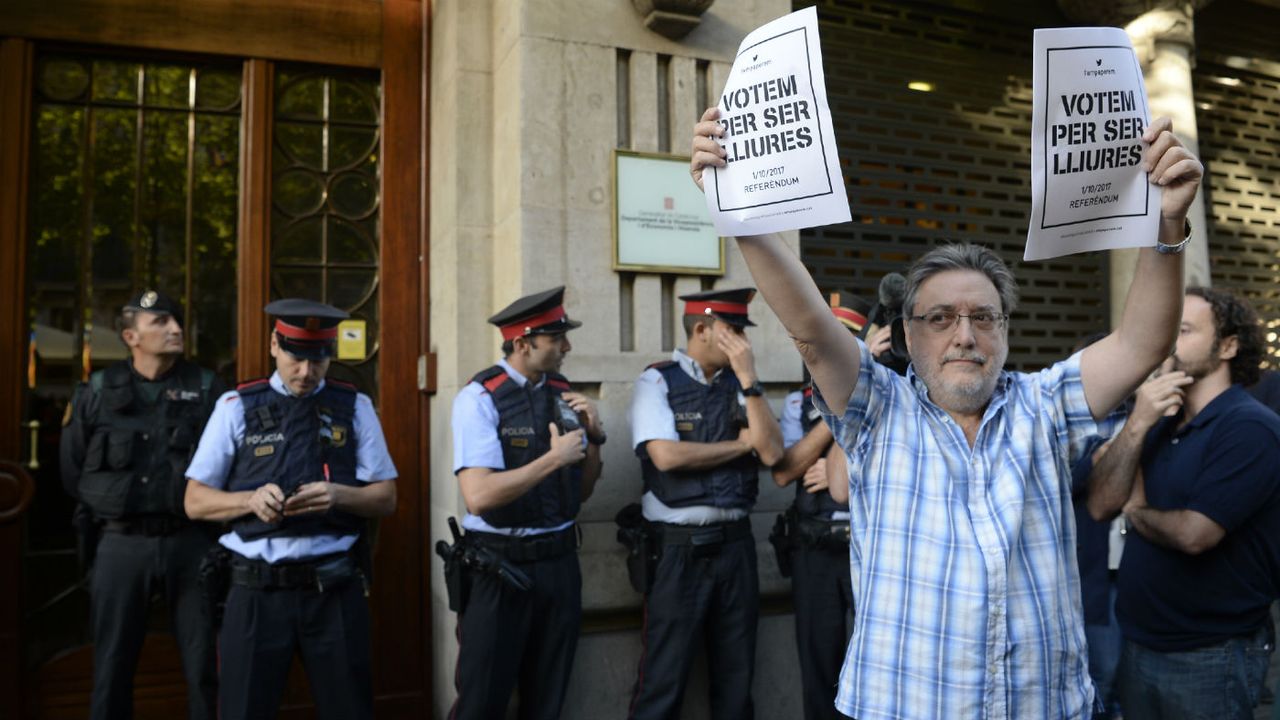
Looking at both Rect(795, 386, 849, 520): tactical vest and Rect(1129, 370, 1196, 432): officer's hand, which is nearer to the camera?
Rect(1129, 370, 1196, 432): officer's hand

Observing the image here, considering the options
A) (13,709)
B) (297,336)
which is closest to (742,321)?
(297,336)

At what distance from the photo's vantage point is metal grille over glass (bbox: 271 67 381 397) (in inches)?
198

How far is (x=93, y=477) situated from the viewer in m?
4.29

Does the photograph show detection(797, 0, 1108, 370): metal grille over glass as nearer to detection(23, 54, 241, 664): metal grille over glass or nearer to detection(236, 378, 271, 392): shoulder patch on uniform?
detection(236, 378, 271, 392): shoulder patch on uniform

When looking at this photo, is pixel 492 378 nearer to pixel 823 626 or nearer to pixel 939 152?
pixel 823 626

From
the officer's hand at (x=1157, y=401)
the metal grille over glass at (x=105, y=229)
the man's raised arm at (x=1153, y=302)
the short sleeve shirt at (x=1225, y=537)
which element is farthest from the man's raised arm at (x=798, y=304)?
the metal grille over glass at (x=105, y=229)

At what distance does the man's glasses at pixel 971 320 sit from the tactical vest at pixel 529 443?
85.8 inches

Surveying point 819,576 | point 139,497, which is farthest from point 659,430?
point 139,497

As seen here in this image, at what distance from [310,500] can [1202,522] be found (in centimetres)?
327

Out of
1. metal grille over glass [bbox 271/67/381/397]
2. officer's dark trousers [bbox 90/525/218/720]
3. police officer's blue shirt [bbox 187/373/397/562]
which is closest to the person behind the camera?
police officer's blue shirt [bbox 187/373/397/562]

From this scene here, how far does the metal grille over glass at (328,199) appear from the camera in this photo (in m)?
5.04

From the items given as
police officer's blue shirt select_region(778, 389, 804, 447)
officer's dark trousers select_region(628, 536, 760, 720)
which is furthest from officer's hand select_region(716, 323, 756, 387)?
officer's dark trousers select_region(628, 536, 760, 720)

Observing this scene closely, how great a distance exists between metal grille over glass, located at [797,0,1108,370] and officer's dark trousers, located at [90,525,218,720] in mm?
3789

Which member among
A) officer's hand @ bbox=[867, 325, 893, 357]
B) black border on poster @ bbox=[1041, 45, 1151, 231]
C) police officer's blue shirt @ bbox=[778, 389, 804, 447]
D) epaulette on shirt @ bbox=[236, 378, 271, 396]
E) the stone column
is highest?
the stone column
